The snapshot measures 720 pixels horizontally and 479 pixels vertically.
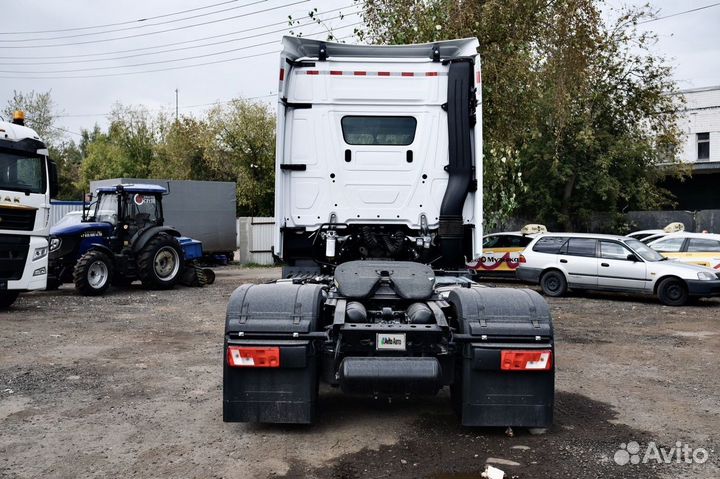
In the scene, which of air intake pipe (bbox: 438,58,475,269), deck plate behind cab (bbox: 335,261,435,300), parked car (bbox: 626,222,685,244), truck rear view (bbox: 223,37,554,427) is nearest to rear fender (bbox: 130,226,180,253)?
truck rear view (bbox: 223,37,554,427)

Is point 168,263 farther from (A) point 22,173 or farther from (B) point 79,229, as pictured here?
(A) point 22,173

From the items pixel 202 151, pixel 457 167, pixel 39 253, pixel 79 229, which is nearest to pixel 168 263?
pixel 79 229

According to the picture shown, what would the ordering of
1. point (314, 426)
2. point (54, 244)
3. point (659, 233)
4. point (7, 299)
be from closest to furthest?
point (314, 426) < point (7, 299) < point (54, 244) < point (659, 233)

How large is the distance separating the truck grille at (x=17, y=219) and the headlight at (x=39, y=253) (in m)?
0.43

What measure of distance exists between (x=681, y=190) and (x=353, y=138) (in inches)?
1204

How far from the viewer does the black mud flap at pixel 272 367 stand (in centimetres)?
535

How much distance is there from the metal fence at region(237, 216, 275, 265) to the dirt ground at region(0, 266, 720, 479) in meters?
15.9

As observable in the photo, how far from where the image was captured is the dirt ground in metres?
4.96

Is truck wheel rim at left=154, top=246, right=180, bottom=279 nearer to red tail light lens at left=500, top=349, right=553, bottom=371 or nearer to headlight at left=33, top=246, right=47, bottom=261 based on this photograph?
headlight at left=33, top=246, right=47, bottom=261

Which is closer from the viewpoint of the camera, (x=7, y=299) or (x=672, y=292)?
(x=7, y=299)

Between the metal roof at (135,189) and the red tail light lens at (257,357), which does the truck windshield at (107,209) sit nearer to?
the metal roof at (135,189)

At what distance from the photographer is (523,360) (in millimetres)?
5250

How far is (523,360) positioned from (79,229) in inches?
519

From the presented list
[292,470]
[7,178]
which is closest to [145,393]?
[292,470]
